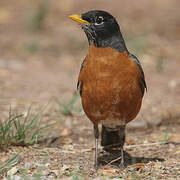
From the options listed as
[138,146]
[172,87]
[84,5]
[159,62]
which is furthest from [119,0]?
[138,146]

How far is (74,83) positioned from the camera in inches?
319

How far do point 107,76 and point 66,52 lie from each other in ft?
19.8

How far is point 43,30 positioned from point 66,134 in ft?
21.0

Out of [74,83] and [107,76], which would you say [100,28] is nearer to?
[107,76]

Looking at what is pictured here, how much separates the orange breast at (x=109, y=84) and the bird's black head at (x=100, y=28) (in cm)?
8

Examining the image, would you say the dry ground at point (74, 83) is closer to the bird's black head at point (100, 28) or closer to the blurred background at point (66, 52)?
the blurred background at point (66, 52)

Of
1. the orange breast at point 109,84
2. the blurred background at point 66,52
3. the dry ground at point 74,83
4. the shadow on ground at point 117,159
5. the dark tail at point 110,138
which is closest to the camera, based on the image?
the orange breast at point 109,84

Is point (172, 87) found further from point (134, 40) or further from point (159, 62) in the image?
point (134, 40)

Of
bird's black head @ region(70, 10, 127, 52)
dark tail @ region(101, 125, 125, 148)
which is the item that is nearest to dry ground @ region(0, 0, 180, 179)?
dark tail @ region(101, 125, 125, 148)

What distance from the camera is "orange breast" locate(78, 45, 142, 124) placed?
4.40 metres

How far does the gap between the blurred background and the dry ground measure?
0.02 m

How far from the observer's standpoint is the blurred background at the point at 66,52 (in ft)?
22.6

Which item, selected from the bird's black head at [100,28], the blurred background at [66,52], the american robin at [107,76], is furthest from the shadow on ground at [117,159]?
the bird's black head at [100,28]

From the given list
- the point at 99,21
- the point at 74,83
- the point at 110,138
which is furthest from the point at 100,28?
the point at 74,83
